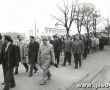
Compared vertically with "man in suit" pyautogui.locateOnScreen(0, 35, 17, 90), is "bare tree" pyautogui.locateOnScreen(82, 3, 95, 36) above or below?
above

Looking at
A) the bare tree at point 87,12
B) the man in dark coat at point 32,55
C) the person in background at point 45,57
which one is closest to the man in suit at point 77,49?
the man in dark coat at point 32,55

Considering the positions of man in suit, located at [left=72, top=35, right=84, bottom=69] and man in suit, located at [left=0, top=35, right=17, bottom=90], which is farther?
man in suit, located at [left=72, top=35, right=84, bottom=69]

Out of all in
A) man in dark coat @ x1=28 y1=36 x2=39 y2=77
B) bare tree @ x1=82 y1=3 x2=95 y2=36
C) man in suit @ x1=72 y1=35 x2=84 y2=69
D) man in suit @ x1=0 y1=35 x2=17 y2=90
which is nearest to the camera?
man in suit @ x1=0 y1=35 x2=17 y2=90

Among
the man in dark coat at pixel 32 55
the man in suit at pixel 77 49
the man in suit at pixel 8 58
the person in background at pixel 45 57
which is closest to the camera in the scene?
the man in suit at pixel 8 58

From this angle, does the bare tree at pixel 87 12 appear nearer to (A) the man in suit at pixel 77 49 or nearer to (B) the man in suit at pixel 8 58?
(A) the man in suit at pixel 77 49

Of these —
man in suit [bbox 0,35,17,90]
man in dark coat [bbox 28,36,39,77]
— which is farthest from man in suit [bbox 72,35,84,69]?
man in suit [bbox 0,35,17,90]

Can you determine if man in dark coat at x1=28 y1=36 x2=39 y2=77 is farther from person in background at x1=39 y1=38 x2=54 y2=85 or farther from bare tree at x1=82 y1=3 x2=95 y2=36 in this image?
bare tree at x1=82 y1=3 x2=95 y2=36

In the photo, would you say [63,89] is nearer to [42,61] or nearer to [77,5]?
[42,61]

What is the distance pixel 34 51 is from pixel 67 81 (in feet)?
6.88

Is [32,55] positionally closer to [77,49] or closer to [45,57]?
[45,57]

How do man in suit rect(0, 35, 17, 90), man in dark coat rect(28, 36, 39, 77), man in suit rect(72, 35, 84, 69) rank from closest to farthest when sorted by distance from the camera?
1. man in suit rect(0, 35, 17, 90)
2. man in dark coat rect(28, 36, 39, 77)
3. man in suit rect(72, 35, 84, 69)

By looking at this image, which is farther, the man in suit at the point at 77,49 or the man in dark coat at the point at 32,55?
the man in suit at the point at 77,49

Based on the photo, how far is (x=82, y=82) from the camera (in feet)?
31.7

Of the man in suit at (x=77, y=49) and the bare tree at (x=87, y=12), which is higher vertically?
the bare tree at (x=87, y=12)
